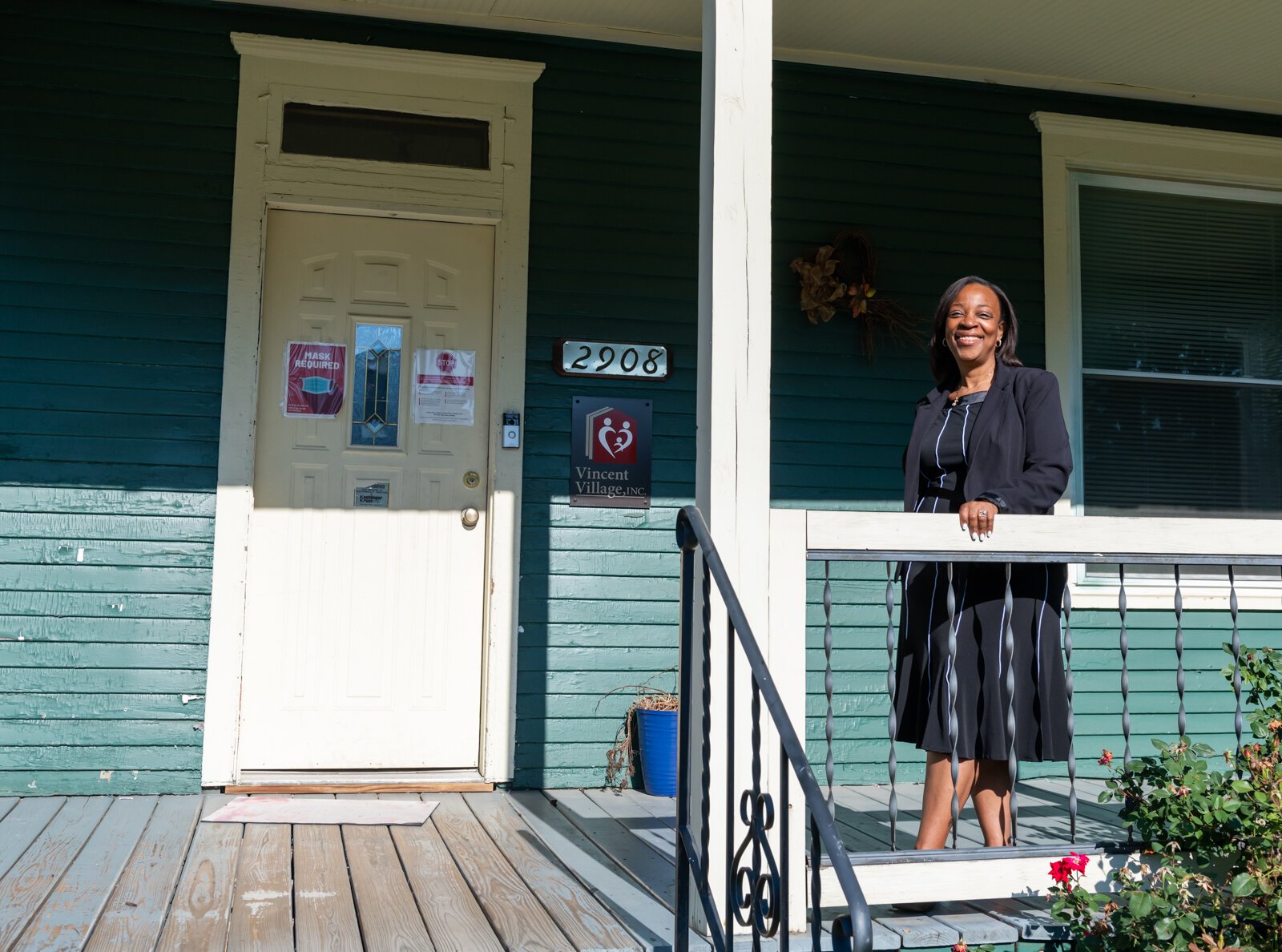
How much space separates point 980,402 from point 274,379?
2.61 metres

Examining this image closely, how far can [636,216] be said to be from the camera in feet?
15.2

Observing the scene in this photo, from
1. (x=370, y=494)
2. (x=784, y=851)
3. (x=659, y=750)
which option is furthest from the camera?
(x=370, y=494)

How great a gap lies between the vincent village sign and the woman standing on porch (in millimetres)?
1700

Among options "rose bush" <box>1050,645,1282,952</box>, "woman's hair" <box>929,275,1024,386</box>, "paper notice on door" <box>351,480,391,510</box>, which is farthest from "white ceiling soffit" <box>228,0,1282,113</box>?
"rose bush" <box>1050,645,1282,952</box>

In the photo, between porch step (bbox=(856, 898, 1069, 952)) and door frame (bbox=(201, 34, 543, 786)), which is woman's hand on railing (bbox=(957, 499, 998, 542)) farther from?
door frame (bbox=(201, 34, 543, 786))

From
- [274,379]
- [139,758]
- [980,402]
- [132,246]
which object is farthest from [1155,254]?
[139,758]

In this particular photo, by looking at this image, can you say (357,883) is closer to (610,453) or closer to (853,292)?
(610,453)

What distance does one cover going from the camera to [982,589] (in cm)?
286

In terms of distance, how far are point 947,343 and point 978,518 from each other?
498 mm

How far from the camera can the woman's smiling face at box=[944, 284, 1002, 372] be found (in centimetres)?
289

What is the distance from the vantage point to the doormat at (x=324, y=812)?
3.68m

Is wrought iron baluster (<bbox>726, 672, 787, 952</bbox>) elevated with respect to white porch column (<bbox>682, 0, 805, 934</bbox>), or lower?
lower

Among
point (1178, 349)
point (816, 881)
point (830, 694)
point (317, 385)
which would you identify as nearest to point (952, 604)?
point (830, 694)

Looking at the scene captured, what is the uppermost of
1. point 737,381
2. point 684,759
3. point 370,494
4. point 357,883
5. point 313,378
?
point 313,378
